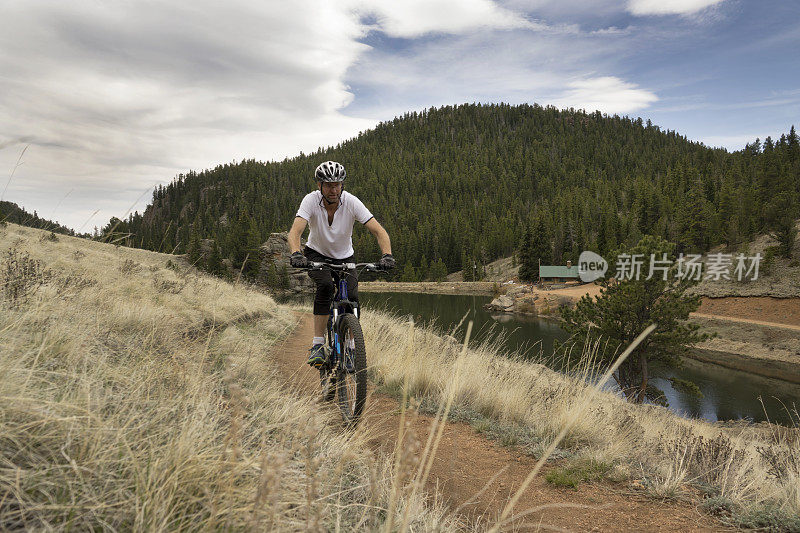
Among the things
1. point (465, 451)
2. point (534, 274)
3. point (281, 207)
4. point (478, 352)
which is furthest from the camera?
point (281, 207)

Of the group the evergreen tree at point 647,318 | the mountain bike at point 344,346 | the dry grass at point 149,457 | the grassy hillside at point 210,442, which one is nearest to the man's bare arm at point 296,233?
the mountain bike at point 344,346

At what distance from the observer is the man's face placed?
181 inches

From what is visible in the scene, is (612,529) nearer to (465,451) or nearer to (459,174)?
(465,451)

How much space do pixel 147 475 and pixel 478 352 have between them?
7260mm

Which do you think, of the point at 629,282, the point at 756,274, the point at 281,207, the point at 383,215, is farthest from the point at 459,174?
the point at 629,282

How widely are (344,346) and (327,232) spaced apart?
1289 mm

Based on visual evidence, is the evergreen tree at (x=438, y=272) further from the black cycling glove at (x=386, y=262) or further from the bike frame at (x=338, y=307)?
the black cycling glove at (x=386, y=262)

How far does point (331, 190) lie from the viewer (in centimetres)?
462

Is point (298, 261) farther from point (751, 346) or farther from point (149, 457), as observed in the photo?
point (751, 346)

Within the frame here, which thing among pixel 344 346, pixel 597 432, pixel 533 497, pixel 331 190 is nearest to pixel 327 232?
pixel 331 190

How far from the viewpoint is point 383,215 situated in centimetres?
14750

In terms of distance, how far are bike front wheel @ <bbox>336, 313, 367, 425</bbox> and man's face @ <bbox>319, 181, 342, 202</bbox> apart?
4.23 feet

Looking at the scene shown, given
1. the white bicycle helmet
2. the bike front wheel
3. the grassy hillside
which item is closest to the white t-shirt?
the white bicycle helmet

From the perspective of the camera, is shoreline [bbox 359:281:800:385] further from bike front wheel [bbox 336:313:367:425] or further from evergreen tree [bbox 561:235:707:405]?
bike front wheel [bbox 336:313:367:425]
